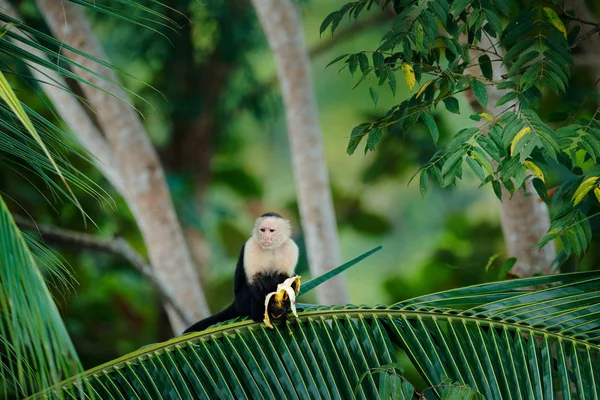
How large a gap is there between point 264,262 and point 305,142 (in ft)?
7.58

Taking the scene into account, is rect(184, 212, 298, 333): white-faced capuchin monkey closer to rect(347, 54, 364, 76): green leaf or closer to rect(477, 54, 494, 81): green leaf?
rect(347, 54, 364, 76): green leaf

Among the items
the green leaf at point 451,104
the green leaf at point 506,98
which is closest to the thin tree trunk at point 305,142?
the green leaf at point 451,104

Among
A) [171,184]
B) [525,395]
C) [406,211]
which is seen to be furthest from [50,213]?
[406,211]

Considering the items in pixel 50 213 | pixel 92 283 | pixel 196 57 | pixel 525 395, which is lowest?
pixel 525 395

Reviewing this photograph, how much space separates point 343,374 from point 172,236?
3.16 meters

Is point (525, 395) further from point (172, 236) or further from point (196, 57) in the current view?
point (196, 57)

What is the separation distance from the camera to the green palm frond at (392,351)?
2102mm

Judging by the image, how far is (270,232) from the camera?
115 inches

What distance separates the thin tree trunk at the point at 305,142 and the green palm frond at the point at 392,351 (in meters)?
2.72

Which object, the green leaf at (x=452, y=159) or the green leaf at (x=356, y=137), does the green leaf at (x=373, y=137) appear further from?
the green leaf at (x=452, y=159)

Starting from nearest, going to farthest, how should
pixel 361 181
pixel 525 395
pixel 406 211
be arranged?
pixel 525 395, pixel 361 181, pixel 406 211

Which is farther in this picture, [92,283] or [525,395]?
[92,283]

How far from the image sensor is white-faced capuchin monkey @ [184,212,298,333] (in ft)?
9.38

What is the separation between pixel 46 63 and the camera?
184 cm
